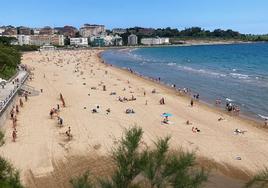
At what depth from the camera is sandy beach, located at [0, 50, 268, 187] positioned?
21.6 metres

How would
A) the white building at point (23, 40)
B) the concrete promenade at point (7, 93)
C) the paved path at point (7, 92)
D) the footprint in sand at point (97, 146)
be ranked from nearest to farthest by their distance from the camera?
the footprint in sand at point (97, 146) → the concrete promenade at point (7, 93) → the paved path at point (7, 92) → the white building at point (23, 40)

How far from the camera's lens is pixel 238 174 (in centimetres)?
1944

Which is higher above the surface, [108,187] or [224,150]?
[108,187]

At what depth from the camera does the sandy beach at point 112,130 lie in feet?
70.8

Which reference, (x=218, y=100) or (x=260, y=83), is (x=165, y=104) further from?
(x=260, y=83)

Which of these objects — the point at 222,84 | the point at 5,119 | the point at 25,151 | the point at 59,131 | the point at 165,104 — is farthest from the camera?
the point at 222,84

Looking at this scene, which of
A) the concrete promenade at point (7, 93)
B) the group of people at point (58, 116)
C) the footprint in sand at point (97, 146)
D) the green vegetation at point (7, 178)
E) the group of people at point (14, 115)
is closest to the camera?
the green vegetation at point (7, 178)

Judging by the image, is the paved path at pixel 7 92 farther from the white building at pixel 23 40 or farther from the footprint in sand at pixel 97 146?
the white building at pixel 23 40

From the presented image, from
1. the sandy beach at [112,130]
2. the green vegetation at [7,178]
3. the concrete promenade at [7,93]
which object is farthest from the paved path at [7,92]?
the green vegetation at [7,178]

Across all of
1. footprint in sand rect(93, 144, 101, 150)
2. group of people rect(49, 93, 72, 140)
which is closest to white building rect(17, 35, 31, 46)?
group of people rect(49, 93, 72, 140)

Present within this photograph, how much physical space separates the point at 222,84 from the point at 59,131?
3178 centimetres

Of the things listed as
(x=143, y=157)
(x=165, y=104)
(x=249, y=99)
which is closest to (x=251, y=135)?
(x=165, y=104)

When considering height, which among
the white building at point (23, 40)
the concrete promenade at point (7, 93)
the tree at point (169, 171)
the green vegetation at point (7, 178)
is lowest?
the white building at point (23, 40)

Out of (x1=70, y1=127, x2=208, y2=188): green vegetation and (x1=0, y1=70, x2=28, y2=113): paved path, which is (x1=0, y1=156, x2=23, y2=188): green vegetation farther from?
(x1=0, y1=70, x2=28, y2=113): paved path
